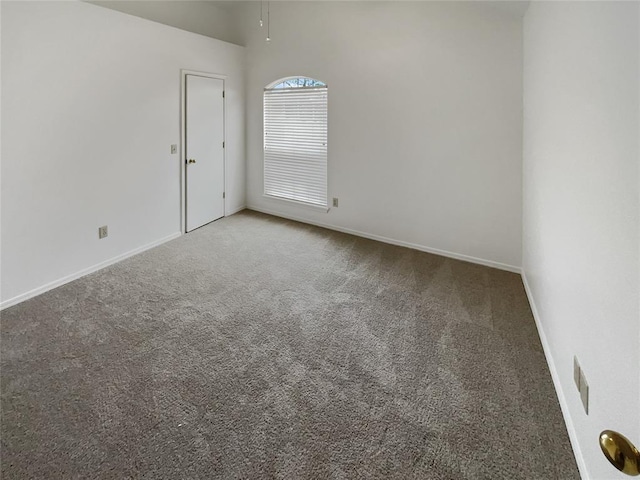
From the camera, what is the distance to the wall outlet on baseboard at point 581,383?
157 centimetres

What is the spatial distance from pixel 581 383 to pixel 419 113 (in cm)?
341

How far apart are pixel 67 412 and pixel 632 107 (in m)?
2.73

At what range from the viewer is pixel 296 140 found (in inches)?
223

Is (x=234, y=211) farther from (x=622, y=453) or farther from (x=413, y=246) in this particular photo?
(x=622, y=453)

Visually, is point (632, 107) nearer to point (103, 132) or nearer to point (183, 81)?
point (103, 132)

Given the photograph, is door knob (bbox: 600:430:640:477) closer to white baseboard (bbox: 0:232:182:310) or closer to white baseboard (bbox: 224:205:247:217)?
white baseboard (bbox: 0:232:182:310)

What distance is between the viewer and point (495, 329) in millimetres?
2814

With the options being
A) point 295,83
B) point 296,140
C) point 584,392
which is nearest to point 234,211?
point 296,140

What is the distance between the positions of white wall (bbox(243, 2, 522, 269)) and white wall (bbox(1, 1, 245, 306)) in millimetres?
1817

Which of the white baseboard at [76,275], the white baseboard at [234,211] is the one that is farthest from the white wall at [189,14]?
the white baseboard at [76,275]

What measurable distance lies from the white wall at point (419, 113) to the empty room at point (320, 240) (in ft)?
0.08

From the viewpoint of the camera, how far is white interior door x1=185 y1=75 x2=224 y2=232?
5.03 meters

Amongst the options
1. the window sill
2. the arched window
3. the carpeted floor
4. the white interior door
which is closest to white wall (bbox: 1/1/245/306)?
the white interior door

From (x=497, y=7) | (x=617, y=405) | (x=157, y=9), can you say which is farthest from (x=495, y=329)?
(x=157, y=9)
